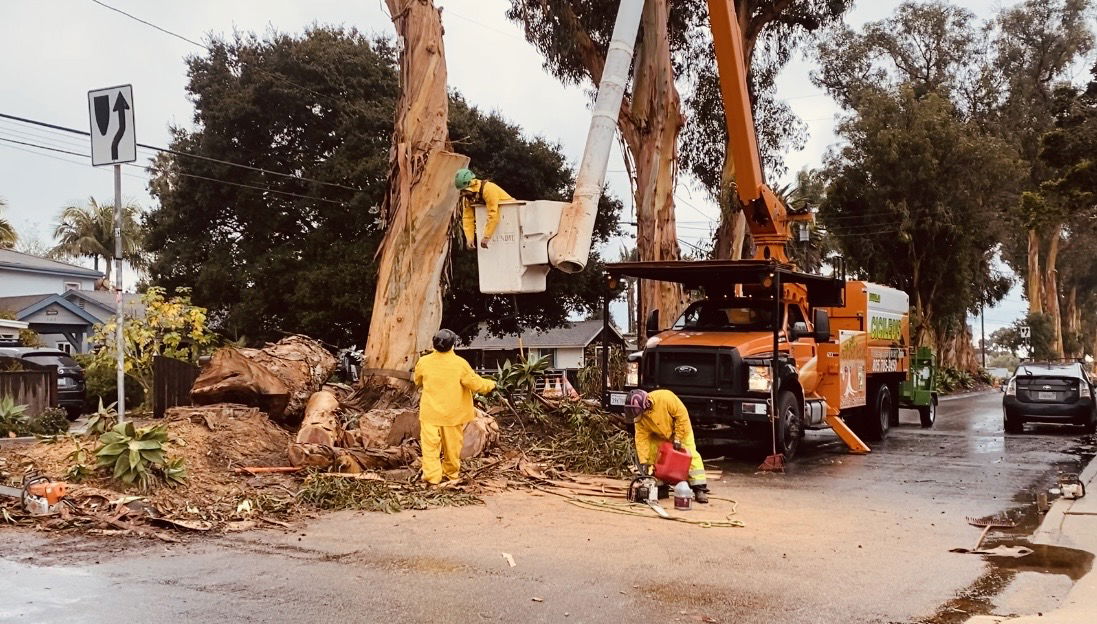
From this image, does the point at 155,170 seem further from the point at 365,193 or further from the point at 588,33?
the point at 588,33

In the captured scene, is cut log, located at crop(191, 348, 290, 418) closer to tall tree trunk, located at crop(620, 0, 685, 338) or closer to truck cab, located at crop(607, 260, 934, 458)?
truck cab, located at crop(607, 260, 934, 458)

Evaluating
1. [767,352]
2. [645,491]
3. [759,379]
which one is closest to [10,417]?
[645,491]

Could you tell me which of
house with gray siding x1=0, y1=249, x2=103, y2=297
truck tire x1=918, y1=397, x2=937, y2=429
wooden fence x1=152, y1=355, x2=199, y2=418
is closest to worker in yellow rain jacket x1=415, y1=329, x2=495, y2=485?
wooden fence x1=152, y1=355, x2=199, y2=418

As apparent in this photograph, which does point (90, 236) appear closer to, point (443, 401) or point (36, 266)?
point (36, 266)

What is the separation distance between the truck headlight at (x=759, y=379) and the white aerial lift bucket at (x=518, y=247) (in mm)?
3243

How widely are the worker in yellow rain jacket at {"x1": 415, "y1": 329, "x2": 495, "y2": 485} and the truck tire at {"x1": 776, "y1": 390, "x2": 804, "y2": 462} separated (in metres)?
4.75

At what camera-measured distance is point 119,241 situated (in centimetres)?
934

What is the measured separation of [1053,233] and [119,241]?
52281 mm

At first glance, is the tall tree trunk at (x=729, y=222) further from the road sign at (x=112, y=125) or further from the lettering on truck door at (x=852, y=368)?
the road sign at (x=112, y=125)

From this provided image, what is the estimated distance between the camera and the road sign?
944 cm

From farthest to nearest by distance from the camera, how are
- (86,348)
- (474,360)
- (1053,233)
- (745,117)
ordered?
1. (474,360)
2. (1053,233)
3. (86,348)
4. (745,117)

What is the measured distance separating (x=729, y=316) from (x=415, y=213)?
475 centimetres

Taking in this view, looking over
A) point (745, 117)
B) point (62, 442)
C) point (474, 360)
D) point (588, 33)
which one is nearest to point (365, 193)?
point (588, 33)

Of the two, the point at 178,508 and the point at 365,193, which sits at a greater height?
the point at 365,193
